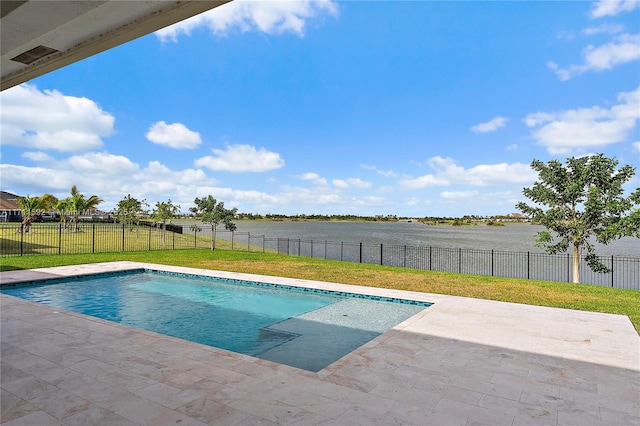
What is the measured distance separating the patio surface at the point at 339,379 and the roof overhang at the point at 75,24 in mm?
3347

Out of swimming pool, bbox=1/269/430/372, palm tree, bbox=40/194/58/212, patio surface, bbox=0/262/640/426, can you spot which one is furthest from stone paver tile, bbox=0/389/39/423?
palm tree, bbox=40/194/58/212

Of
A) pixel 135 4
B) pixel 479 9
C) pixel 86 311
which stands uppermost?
pixel 479 9

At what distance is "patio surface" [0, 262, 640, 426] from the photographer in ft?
10.3

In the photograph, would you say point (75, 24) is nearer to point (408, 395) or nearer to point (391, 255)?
point (408, 395)

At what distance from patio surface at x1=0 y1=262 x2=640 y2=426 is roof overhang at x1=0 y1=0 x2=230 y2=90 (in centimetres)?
335

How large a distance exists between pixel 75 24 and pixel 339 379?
4.33 meters

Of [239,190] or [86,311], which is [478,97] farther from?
[239,190]

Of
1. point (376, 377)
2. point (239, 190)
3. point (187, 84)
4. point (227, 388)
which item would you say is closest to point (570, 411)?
point (376, 377)

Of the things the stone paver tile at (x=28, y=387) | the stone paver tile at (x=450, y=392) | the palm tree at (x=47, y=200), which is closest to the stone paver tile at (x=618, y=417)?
the stone paver tile at (x=450, y=392)

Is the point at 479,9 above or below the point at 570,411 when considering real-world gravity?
above

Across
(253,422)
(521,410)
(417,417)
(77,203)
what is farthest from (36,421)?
(77,203)

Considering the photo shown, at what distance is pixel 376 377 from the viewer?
4027mm

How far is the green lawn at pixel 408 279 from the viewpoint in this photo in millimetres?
8508

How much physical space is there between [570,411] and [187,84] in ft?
72.4
